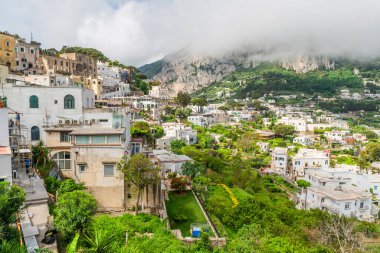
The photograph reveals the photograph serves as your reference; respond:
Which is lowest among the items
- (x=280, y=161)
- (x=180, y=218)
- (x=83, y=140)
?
(x=280, y=161)

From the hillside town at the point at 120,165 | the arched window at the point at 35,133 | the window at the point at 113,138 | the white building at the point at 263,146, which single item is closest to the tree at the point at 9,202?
the hillside town at the point at 120,165

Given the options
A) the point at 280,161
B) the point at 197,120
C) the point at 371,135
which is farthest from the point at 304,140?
the point at 197,120

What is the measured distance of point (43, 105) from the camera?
24344mm

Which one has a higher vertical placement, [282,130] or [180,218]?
[282,130]

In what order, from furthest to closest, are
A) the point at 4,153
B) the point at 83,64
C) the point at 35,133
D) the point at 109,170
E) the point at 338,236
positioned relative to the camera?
1. the point at 83,64
2. the point at 338,236
3. the point at 35,133
4. the point at 109,170
5. the point at 4,153

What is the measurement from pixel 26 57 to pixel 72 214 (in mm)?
46669

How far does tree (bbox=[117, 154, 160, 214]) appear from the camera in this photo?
1855cm

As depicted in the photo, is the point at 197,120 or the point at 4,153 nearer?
the point at 4,153

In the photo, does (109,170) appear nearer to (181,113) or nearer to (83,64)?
(83,64)

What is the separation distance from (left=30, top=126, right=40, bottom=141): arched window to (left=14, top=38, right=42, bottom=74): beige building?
29.9 meters

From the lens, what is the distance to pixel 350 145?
85.4 metres

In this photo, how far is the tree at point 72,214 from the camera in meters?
12.9

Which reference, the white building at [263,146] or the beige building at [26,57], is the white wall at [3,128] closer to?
the beige building at [26,57]

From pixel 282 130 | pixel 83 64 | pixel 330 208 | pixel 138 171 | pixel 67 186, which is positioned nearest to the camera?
pixel 67 186
